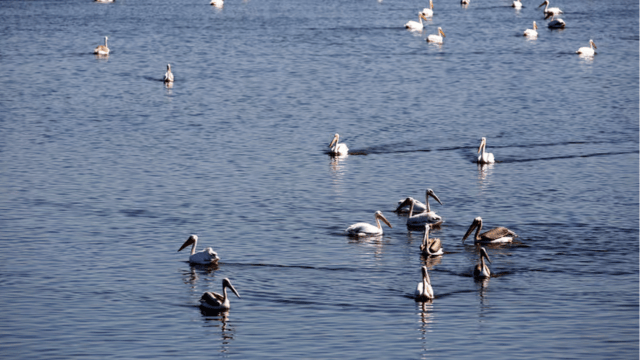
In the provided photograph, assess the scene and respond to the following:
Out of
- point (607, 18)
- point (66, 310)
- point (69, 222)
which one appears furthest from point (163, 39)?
point (66, 310)

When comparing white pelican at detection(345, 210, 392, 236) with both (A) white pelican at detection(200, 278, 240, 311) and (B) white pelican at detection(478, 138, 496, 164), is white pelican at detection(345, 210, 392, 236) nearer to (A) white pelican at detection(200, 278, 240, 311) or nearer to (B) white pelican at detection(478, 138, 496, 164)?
(A) white pelican at detection(200, 278, 240, 311)

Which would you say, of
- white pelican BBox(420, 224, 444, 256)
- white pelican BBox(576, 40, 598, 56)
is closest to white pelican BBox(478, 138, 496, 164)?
white pelican BBox(420, 224, 444, 256)

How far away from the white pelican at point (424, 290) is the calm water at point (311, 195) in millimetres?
343

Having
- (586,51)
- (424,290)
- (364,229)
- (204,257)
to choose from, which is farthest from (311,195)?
(586,51)

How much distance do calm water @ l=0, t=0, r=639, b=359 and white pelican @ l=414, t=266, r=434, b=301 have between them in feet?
1.13

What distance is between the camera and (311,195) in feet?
114

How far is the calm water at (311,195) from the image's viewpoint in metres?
22.5

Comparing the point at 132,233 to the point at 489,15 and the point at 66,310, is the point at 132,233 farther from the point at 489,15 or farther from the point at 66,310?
the point at 489,15

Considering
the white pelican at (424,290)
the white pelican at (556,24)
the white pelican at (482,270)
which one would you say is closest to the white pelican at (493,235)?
the white pelican at (482,270)

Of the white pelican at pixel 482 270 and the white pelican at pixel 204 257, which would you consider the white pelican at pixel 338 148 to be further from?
the white pelican at pixel 482 270

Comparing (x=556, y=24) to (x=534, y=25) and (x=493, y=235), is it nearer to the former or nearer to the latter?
(x=534, y=25)

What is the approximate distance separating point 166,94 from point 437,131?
16680 millimetres

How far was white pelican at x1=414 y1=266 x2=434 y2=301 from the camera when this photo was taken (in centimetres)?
2391

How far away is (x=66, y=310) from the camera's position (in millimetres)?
23516
